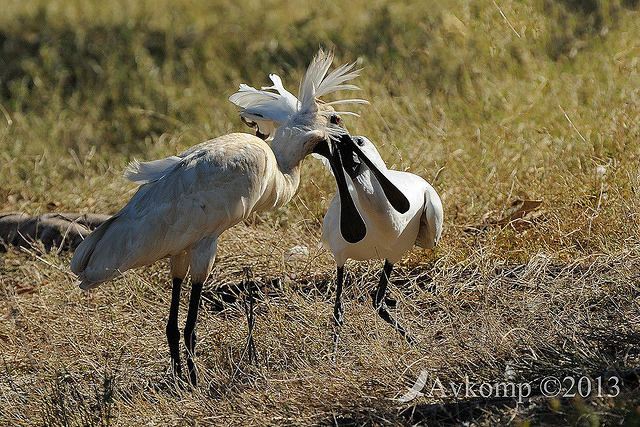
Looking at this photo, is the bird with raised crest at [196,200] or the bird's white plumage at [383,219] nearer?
the bird with raised crest at [196,200]

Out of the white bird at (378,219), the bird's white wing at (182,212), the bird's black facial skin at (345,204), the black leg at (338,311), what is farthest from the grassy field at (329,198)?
the bird's white wing at (182,212)

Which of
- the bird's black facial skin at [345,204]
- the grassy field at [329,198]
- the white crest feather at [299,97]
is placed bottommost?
the grassy field at [329,198]

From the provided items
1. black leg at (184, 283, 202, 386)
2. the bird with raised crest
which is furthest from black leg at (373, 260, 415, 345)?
black leg at (184, 283, 202, 386)

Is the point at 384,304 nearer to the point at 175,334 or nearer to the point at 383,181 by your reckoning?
the point at 383,181

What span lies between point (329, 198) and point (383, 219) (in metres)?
1.68

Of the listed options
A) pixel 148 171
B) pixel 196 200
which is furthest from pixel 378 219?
pixel 148 171

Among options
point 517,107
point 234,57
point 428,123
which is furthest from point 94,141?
point 517,107

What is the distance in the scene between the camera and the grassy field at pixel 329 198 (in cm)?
324

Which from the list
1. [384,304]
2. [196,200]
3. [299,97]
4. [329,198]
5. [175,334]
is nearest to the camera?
[196,200]

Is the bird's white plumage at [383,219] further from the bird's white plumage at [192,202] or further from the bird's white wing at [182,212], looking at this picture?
the bird's white wing at [182,212]

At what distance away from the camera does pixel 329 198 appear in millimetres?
5672

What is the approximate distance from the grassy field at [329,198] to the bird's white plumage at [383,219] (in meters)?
0.26

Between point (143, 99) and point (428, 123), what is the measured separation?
3.32 m

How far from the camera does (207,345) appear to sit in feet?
13.8
